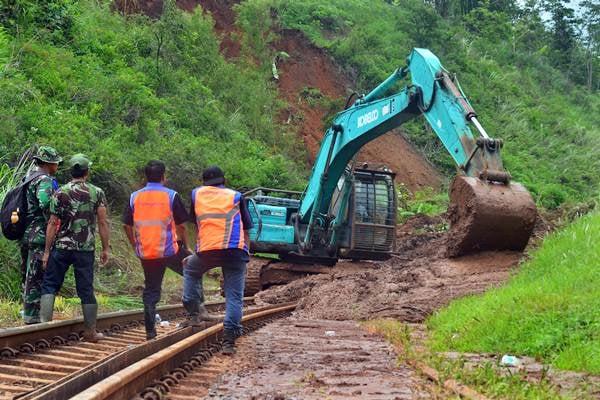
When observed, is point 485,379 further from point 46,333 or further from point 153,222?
point 46,333

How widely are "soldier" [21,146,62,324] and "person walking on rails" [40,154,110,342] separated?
288 millimetres

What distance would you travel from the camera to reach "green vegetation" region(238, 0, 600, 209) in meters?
36.8

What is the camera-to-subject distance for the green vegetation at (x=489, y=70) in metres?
36.8

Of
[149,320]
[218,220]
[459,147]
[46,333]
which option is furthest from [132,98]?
[218,220]

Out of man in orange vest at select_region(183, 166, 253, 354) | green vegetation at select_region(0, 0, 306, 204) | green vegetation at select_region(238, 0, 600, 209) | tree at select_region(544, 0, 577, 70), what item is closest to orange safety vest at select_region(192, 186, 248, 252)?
man in orange vest at select_region(183, 166, 253, 354)

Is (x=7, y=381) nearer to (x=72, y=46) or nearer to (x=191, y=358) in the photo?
(x=191, y=358)

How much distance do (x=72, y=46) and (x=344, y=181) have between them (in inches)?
384

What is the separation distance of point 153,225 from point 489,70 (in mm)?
42574

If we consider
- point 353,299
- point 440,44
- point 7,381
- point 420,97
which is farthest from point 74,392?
point 440,44

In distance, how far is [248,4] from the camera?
116 feet

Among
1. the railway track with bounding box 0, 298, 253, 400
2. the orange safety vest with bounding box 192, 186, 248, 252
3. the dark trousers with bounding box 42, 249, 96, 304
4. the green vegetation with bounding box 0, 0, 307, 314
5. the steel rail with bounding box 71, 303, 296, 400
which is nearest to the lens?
the steel rail with bounding box 71, 303, 296, 400

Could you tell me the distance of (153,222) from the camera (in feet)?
22.3

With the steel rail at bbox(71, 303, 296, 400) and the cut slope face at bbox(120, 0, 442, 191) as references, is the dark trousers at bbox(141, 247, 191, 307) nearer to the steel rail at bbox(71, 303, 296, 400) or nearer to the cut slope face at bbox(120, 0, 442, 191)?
the steel rail at bbox(71, 303, 296, 400)

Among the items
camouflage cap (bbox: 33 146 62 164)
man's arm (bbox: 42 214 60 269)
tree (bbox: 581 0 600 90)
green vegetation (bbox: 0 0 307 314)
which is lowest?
man's arm (bbox: 42 214 60 269)
